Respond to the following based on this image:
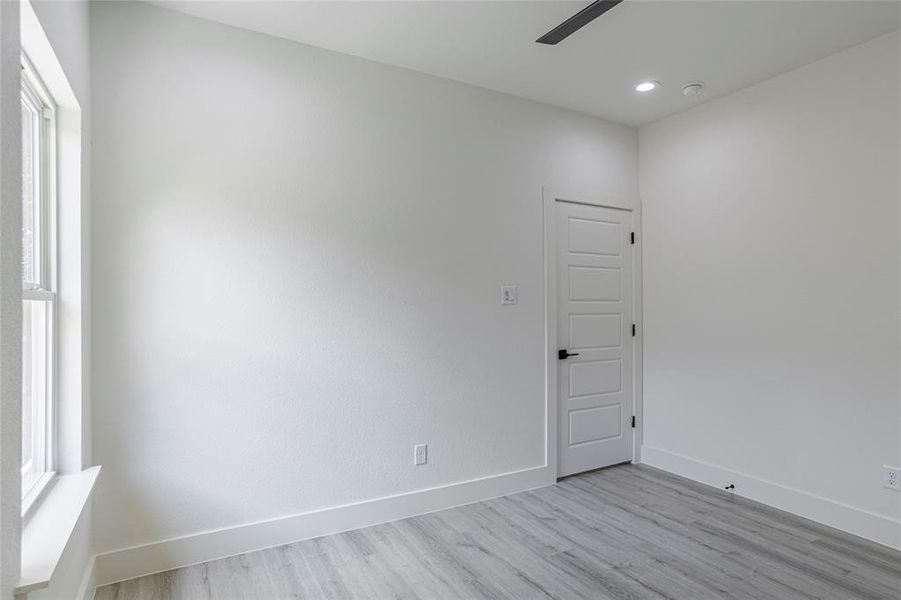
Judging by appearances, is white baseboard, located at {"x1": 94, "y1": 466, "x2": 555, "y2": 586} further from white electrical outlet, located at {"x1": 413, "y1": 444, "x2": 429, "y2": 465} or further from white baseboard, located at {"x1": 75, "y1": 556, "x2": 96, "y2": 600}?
white electrical outlet, located at {"x1": 413, "y1": 444, "x2": 429, "y2": 465}

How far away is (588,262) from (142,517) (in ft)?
10.6

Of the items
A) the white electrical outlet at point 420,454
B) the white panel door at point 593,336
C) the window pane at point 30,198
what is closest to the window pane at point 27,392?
the window pane at point 30,198

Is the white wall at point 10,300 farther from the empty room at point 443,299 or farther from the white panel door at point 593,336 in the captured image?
the white panel door at point 593,336

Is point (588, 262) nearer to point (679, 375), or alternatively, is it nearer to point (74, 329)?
point (679, 375)

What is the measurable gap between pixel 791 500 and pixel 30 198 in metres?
4.20

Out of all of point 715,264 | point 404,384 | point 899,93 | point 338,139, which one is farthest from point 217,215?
point 899,93

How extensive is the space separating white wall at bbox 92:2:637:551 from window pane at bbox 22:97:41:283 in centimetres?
43

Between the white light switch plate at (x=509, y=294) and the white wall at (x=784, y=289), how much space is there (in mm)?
1286

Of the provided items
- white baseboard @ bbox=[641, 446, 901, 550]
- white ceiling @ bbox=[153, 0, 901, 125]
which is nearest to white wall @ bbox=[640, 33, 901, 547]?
white baseboard @ bbox=[641, 446, 901, 550]

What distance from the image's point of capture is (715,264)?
3.58 m

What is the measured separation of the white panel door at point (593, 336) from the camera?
3752 millimetres

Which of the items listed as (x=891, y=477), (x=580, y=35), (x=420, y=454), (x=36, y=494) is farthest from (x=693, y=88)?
(x=36, y=494)

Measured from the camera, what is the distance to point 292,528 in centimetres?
271

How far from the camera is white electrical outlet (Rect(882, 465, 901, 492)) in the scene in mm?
2670
